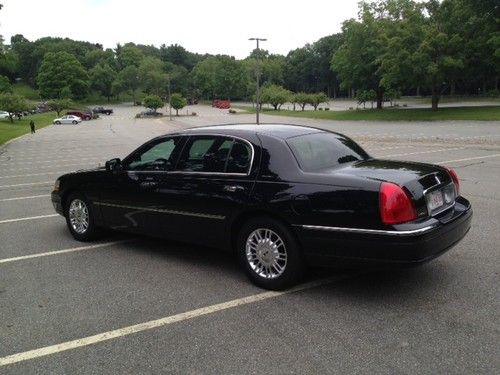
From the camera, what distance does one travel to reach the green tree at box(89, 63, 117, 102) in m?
123

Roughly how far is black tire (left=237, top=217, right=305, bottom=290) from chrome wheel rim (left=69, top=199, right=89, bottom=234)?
261 centimetres

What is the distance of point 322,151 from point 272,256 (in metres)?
1.23

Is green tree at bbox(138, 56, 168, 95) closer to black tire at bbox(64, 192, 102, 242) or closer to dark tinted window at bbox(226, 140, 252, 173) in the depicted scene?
black tire at bbox(64, 192, 102, 242)

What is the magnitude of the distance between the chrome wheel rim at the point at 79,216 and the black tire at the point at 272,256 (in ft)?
8.56

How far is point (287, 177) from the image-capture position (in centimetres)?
446

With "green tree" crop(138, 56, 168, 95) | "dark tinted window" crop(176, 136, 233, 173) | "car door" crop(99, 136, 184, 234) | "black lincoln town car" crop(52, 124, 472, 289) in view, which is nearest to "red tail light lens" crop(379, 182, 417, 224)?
"black lincoln town car" crop(52, 124, 472, 289)

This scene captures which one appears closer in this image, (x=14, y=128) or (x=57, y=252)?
(x=57, y=252)

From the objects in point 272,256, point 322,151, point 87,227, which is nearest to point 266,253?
point 272,256

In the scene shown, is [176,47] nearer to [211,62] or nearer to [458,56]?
[211,62]

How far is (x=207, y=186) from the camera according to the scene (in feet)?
16.2

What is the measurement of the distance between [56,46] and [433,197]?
157 metres

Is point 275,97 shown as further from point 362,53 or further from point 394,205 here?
point 394,205

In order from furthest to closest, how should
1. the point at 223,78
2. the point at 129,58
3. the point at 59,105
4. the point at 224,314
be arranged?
the point at 129,58 → the point at 223,78 → the point at 59,105 → the point at 224,314

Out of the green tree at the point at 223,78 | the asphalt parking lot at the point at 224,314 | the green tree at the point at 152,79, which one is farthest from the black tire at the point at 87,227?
the green tree at the point at 152,79
